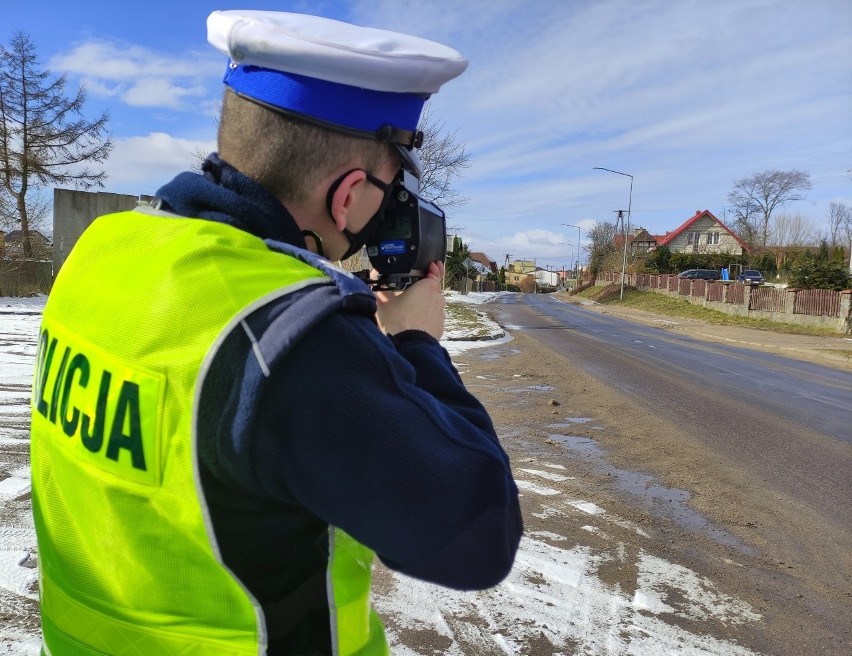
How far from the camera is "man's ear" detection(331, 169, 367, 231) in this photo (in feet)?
3.65

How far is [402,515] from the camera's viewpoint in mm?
861

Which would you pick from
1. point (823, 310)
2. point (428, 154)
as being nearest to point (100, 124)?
point (428, 154)

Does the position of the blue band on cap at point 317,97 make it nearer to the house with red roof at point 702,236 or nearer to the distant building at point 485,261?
the house with red roof at point 702,236

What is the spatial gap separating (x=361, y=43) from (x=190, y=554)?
81 cm

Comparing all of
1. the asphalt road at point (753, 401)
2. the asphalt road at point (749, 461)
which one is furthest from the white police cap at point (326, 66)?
the asphalt road at point (753, 401)

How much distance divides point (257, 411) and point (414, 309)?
1.54ft

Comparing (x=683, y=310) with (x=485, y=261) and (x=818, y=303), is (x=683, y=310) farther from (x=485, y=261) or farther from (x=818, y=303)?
(x=485, y=261)

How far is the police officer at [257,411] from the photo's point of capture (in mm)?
839

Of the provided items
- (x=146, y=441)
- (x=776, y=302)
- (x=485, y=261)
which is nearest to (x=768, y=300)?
(x=776, y=302)

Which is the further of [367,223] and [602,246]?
[602,246]

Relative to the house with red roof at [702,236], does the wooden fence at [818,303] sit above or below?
below

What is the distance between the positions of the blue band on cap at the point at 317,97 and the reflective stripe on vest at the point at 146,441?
0.24m

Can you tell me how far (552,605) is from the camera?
9.40ft

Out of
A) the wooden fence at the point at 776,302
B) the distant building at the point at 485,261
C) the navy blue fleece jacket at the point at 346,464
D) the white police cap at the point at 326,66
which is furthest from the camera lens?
the distant building at the point at 485,261
